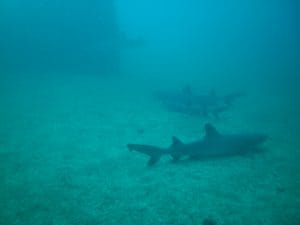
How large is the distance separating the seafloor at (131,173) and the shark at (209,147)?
0.29 metres

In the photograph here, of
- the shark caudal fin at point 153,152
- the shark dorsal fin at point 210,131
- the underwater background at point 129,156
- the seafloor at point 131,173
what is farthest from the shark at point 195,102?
the shark caudal fin at point 153,152

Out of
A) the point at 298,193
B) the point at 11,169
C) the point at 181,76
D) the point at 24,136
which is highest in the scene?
the point at 181,76

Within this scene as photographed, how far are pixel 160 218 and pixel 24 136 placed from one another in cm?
797

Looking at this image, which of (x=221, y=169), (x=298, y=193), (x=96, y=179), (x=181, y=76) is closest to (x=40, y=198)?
(x=96, y=179)

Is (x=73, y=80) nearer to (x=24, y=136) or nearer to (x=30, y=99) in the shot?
(x=30, y=99)

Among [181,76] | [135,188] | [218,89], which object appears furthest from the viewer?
[181,76]

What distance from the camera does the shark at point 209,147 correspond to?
8.84 m

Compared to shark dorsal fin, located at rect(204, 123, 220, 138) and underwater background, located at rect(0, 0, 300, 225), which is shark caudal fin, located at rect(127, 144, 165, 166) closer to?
underwater background, located at rect(0, 0, 300, 225)

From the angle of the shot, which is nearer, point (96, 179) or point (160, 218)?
point (160, 218)

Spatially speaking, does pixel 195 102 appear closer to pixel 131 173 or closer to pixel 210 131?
pixel 210 131

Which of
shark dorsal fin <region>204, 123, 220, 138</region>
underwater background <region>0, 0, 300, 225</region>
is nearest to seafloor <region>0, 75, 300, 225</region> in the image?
underwater background <region>0, 0, 300, 225</region>

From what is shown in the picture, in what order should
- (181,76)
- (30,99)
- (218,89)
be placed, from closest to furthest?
(30,99), (218,89), (181,76)

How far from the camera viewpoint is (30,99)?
61.1 feet

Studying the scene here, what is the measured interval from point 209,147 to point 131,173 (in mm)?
2605
